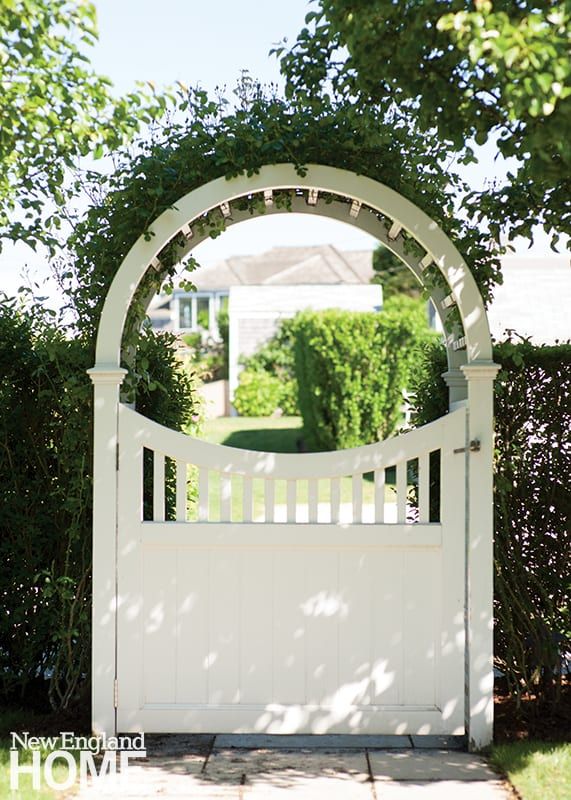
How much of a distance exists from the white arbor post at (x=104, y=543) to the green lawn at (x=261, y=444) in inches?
272

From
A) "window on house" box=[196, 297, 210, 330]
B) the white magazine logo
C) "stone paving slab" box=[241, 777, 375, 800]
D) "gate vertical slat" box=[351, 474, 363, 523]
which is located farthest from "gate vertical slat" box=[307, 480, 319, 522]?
"window on house" box=[196, 297, 210, 330]

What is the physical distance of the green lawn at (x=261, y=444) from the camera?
12.0 metres

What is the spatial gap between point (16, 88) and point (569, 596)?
10.6 feet

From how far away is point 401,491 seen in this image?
155 inches

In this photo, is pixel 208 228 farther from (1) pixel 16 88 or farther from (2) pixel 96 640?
(2) pixel 96 640

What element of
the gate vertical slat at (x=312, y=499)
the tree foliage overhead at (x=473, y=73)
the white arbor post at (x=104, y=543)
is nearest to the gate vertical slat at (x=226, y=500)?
the gate vertical slat at (x=312, y=499)

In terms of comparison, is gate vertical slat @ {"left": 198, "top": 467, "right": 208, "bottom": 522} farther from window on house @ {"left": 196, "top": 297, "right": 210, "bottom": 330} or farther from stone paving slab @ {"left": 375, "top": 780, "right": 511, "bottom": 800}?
window on house @ {"left": 196, "top": 297, "right": 210, "bottom": 330}

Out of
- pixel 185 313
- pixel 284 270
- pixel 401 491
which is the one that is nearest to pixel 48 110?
pixel 401 491

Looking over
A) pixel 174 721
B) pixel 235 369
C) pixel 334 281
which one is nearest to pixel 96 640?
pixel 174 721

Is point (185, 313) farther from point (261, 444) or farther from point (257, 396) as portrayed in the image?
point (261, 444)

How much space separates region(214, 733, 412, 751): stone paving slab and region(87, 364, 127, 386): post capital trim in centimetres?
156

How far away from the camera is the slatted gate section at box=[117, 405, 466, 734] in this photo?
393 centimetres

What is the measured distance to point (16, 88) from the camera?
3.61 m

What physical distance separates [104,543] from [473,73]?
230cm
